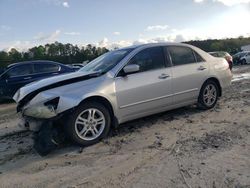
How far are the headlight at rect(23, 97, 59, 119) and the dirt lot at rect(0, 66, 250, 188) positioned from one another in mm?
606

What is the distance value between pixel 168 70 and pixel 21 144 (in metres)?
3.08

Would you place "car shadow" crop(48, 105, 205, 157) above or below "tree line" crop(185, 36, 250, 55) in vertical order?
below

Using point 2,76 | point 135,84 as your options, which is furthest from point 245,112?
point 2,76

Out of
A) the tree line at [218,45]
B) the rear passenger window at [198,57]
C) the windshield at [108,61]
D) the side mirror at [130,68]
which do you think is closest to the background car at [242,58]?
the rear passenger window at [198,57]

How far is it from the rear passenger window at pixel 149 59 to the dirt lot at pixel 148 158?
113cm

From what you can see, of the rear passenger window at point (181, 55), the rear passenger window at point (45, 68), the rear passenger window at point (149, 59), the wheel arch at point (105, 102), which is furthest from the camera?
the rear passenger window at point (45, 68)

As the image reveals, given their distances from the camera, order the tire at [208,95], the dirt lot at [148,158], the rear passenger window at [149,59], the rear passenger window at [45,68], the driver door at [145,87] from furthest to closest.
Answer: the rear passenger window at [45,68]
the tire at [208,95]
the rear passenger window at [149,59]
the driver door at [145,87]
the dirt lot at [148,158]

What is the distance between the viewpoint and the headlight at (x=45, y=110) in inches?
203

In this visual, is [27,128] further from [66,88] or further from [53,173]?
[53,173]

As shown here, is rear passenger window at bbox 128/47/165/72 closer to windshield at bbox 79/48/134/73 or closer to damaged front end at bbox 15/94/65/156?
windshield at bbox 79/48/134/73

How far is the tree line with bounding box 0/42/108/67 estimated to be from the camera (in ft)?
179

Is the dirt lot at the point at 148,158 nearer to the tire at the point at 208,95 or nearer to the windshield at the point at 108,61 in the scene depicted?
the tire at the point at 208,95

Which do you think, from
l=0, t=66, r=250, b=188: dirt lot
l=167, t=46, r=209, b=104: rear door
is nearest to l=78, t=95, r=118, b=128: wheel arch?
l=0, t=66, r=250, b=188: dirt lot

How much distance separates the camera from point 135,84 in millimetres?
6027
